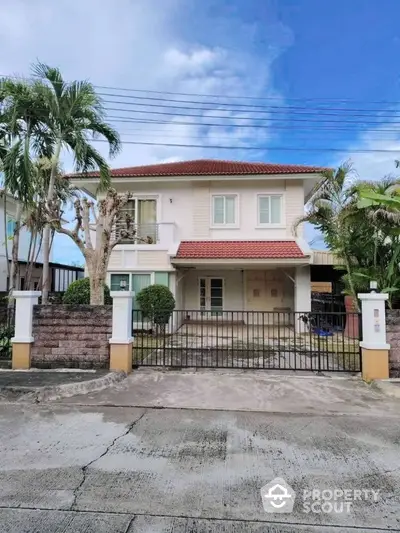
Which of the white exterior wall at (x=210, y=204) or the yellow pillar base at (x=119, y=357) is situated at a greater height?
the white exterior wall at (x=210, y=204)

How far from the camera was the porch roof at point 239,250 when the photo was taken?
14.5 metres

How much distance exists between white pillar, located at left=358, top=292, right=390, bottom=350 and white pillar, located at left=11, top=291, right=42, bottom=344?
23.0ft

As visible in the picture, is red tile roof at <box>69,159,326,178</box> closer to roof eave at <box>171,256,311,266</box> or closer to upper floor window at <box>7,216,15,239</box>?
roof eave at <box>171,256,311,266</box>

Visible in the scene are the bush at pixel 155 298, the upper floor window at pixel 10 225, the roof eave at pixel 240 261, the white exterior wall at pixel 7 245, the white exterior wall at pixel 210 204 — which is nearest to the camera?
the bush at pixel 155 298

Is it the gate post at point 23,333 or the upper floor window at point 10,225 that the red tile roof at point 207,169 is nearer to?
the upper floor window at point 10,225

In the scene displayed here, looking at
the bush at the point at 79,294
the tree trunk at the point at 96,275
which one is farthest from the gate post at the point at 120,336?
the bush at the point at 79,294

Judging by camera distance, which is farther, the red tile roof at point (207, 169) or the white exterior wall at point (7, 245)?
the white exterior wall at point (7, 245)

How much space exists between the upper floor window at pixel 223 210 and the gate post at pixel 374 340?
978 centimetres

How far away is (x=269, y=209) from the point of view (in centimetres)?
1617

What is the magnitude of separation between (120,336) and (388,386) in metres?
5.29

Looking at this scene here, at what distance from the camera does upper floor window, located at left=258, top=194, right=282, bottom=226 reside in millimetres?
16141

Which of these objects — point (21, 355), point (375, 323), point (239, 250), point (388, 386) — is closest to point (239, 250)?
point (239, 250)

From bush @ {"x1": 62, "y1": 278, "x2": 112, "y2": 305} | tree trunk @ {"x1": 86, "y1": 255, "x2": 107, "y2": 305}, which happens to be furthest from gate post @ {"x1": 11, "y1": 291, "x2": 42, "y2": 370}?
bush @ {"x1": 62, "y1": 278, "x2": 112, "y2": 305}

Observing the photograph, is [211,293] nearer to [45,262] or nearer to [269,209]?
[269,209]
